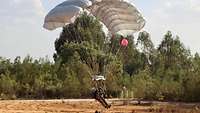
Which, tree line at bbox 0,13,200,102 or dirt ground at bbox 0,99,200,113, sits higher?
tree line at bbox 0,13,200,102

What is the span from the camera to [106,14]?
19250 millimetres

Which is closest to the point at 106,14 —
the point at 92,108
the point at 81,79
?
the point at 92,108

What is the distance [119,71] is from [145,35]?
27.1 m

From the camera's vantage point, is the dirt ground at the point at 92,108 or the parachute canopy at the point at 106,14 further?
the dirt ground at the point at 92,108

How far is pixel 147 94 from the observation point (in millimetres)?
38125

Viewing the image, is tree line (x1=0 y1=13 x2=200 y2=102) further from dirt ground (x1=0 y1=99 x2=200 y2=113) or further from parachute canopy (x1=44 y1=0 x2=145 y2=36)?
parachute canopy (x1=44 y1=0 x2=145 y2=36)

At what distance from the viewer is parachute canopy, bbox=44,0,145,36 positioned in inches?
708

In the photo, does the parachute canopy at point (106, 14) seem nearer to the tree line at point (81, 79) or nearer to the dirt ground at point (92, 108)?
the dirt ground at point (92, 108)

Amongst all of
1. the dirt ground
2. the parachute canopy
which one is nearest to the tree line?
the dirt ground

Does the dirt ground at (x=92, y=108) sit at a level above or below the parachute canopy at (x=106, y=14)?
below

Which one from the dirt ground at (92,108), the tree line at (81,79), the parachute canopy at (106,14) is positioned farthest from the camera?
the tree line at (81,79)

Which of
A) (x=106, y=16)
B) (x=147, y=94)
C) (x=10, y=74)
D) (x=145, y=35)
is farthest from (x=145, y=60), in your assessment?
(x=106, y=16)

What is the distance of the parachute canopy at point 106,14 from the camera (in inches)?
708

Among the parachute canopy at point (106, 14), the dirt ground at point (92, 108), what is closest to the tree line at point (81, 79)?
the dirt ground at point (92, 108)
